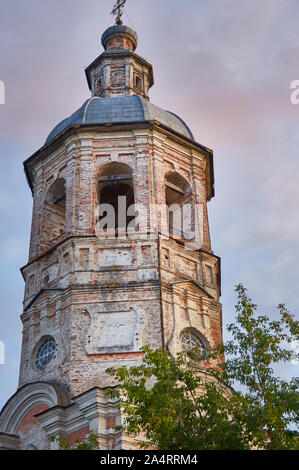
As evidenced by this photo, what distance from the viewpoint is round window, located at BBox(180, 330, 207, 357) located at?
17.8 metres

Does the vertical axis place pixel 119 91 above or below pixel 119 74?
below

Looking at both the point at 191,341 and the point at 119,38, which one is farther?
the point at 119,38

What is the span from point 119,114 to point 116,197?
3.00 metres

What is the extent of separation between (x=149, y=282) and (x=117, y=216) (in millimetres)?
5185

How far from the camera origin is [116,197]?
919 inches

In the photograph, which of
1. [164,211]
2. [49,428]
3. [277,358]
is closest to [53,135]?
[164,211]

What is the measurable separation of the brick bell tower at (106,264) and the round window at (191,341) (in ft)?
0.12

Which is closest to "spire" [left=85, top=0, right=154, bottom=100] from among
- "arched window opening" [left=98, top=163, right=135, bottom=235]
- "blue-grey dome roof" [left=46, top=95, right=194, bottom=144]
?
"blue-grey dome roof" [left=46, top=95, right=194, bottom=144]

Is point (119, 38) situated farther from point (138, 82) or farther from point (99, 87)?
point (99, 87)

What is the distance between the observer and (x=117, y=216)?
896 inches

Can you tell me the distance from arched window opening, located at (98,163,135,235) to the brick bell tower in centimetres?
5

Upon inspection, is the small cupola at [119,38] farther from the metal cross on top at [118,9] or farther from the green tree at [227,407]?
the green tree at [227,407]

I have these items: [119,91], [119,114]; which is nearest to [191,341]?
[119,114]
